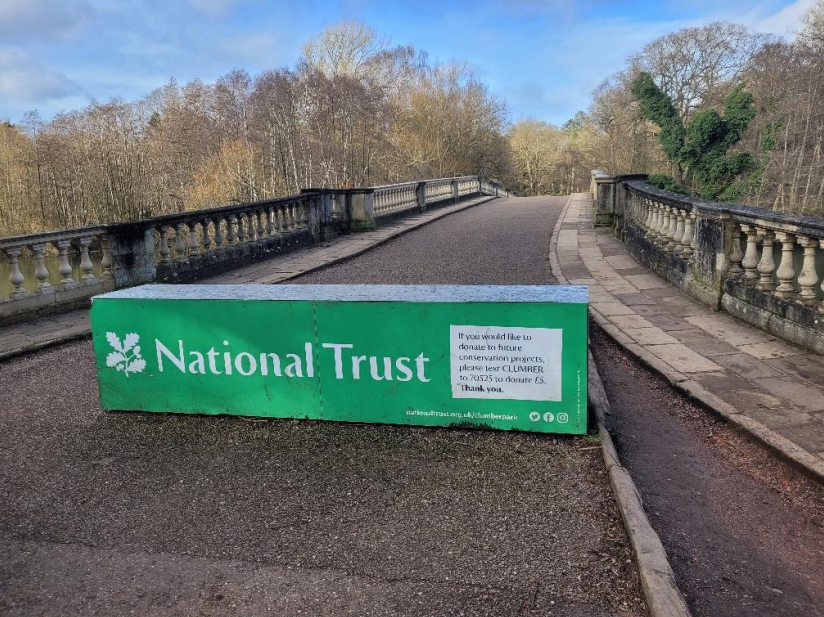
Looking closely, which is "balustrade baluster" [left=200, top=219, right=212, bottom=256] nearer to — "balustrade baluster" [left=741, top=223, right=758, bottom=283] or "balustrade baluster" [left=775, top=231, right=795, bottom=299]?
"balustrade baluster" [left=741, top=223, right=758, bottom=283]

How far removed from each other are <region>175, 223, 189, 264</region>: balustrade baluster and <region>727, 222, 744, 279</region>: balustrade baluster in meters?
8.00

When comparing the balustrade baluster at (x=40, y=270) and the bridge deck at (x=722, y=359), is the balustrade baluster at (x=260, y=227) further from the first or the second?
the bridge deck at (x=722, y=359)

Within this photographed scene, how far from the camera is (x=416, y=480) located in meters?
3.79

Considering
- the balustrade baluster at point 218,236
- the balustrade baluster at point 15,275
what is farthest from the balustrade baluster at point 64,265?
the balustrade baluster at point 218,236

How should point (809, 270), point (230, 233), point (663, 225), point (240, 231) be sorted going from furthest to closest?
point (240, 231) → point (230, 233) → point (663, 225) → point (809, 270)

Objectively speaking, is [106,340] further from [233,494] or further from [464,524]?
[464,524]

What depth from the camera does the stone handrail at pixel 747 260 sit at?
19.0 feet

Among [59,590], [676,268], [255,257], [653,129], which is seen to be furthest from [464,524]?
[653,129]

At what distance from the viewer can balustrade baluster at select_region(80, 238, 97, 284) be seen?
27.8 ft

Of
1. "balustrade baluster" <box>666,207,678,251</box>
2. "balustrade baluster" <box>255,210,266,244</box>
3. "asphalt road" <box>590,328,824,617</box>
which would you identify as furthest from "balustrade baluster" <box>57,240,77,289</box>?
"balustrade baluster" <box>666,207,678,251</box>

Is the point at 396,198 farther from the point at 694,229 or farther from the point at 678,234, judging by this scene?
the point at 694,229

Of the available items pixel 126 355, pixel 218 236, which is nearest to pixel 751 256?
pixel 126 355

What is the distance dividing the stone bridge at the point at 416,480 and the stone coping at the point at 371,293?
944 mm

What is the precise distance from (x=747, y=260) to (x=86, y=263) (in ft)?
27.1
